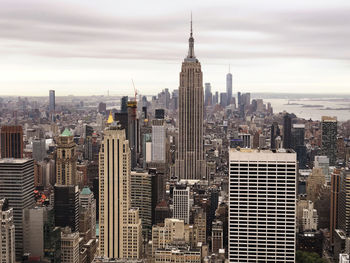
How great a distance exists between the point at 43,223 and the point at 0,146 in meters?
5.31

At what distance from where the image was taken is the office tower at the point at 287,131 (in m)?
26.3

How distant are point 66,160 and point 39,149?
2656mm

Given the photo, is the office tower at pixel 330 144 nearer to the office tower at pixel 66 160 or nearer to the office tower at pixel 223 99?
the office tower at pixel 223 99

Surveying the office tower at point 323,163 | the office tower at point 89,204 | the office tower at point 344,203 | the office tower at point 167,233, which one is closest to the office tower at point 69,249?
the office tower at point 89,204

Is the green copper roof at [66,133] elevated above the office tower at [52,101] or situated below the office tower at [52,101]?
below

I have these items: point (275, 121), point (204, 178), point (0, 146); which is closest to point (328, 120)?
point (275, 121)

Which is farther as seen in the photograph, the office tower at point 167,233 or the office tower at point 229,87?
the office tower at point 229,87

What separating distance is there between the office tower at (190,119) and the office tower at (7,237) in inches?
1057

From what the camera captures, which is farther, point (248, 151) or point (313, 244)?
point (313, 244)

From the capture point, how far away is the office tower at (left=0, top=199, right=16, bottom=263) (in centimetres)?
1833

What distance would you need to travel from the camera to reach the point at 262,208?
18656mm

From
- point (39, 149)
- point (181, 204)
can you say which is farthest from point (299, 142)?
point (39, 149)

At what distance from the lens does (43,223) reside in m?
21.6

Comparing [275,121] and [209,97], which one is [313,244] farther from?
[209,97]
